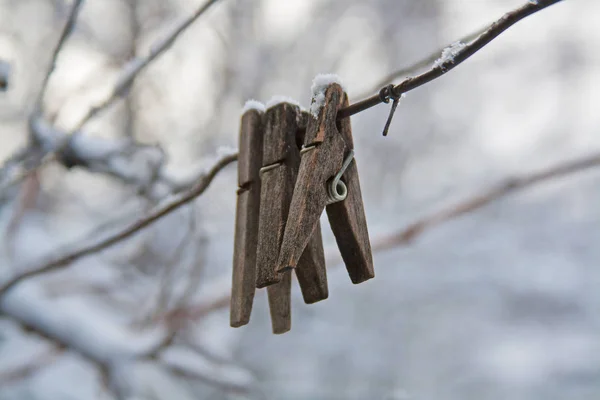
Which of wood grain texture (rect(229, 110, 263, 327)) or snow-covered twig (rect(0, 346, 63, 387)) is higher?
snow-covered twig (rect(0, 346, 63, 387))

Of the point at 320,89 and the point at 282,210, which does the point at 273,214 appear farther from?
the point at 320,89

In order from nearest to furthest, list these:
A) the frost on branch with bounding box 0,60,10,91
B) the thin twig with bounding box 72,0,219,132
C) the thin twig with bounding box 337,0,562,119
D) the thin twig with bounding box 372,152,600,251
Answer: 1. the thin twig with bounding box 337,0,562,119
2. the thin twig with bounding box 72,0,219,132
3. the frost on branch with bounding box 0,60,10,91
4. the thin twig with bounding box 372,152,600,251

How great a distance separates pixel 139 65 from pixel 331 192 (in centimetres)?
50

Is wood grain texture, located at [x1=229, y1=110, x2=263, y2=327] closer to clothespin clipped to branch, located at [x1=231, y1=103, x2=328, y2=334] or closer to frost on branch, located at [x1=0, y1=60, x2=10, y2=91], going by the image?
clothespin clipped to branch, located at [x1=231, y1=103, x2=328, y2=334]

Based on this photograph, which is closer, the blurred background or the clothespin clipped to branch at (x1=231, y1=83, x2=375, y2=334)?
the clothespin clipped to branch at (x1=231, y1=83, x2=375, y2=334)

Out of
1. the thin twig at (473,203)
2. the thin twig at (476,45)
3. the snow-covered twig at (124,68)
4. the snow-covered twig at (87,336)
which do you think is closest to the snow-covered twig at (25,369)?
the snow-covered twig at (87,336)

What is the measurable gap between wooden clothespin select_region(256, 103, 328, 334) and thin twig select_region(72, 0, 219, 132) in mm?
256

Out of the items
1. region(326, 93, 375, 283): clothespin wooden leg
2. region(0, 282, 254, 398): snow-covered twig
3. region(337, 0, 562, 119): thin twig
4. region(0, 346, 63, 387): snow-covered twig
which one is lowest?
region(326, 93, 375, 283): clothespin wooden leg

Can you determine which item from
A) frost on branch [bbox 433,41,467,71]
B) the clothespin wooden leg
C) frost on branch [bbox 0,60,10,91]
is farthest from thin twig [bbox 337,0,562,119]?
frost on branch [bbox 0,60,10,91]

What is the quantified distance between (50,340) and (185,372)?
47 centimetres

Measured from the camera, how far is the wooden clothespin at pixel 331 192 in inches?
23.2

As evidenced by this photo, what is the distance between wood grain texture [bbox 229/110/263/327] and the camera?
2.19 feet

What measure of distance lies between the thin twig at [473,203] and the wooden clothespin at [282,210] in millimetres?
971

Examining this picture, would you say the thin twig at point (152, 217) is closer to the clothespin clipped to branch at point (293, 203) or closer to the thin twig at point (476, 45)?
the clothespin clipped to branch at point (293, 203)
